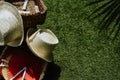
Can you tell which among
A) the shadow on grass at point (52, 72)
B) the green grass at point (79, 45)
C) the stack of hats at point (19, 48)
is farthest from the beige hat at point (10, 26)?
the green grass at point (79, 45)

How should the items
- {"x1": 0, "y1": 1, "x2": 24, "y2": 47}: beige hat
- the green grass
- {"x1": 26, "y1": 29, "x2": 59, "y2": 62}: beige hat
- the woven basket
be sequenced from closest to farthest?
{"x1": 0, "y1": 1, "x2": 24, "y2": 47}: beige hat
{"x1": 26, "y1": 29, "x2": 59, "y2": 62}: beige hat
the woven basket
the green grass

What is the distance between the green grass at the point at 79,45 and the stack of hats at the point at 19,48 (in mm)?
427

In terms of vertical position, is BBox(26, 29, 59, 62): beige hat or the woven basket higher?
the woven basket

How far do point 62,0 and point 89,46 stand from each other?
0.95 meters

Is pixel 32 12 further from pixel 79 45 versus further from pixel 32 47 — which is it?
pixel 79 45

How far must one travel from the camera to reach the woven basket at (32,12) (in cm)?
522

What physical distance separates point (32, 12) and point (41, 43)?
0.58 metres

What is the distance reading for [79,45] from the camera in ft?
19.4

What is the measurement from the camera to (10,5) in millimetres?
5156

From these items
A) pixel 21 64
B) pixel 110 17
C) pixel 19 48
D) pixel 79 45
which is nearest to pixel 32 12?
pixel 19 48

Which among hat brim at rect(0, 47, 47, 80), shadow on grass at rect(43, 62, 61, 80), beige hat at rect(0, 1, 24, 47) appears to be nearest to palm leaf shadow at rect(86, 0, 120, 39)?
shadow on grass at rect(43, 62, 61, 80)

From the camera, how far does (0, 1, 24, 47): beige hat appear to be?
4.95 metres

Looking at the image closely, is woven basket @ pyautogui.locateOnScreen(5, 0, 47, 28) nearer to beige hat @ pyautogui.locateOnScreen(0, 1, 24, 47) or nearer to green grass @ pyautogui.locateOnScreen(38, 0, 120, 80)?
beige hat @ pyautogui.locateOnScreen(0, 1, 24, 47)

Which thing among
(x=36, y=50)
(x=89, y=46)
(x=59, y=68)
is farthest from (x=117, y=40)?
(x=36, y=50)
